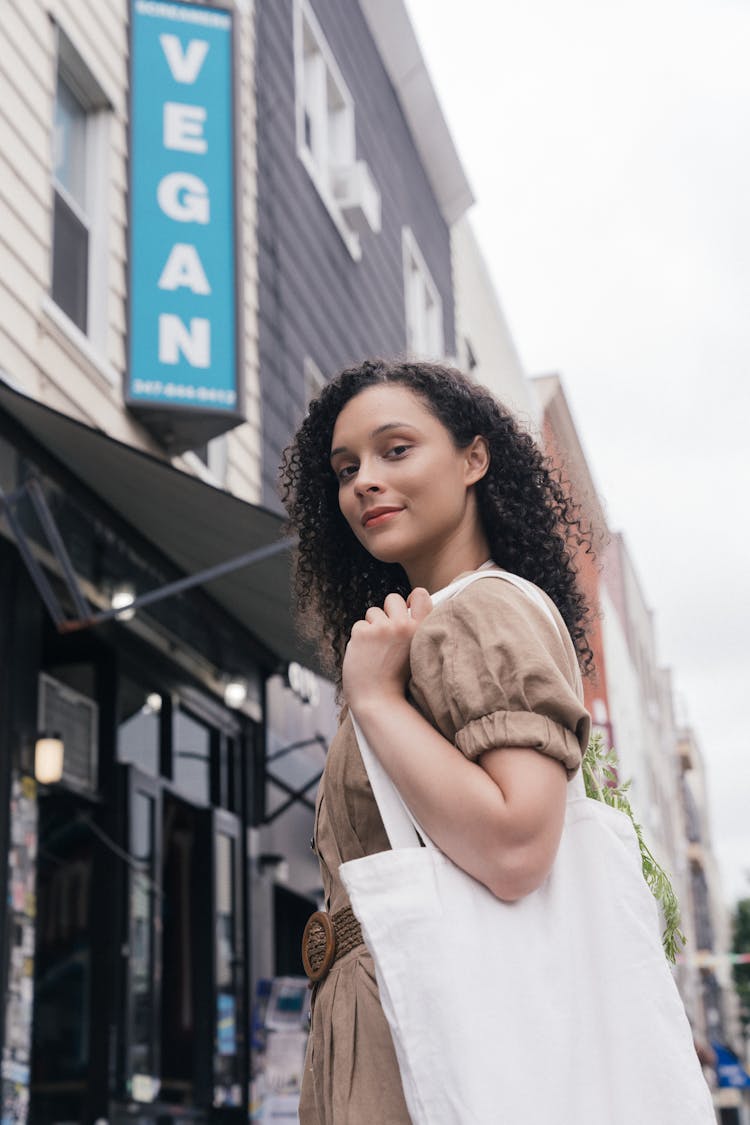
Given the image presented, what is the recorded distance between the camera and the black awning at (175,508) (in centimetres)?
648

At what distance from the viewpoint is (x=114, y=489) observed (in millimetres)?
7344

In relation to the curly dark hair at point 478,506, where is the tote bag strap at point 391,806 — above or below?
below

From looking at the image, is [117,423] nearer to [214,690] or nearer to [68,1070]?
[214,690]

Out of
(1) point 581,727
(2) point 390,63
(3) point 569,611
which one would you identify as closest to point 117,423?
(3) point 569,611

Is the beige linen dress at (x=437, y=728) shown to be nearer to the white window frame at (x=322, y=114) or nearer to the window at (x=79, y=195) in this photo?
the window at (x=79, y=195)

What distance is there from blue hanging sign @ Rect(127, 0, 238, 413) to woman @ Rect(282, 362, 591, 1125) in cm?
547

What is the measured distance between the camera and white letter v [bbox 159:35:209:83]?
835cm

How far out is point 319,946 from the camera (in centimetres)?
197

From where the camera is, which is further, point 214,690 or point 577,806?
point 214,690

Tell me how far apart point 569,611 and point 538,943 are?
779 mm

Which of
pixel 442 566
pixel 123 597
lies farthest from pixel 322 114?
pixel 442 566

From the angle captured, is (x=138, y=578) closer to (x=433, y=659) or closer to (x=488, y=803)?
(x=433, y=659)

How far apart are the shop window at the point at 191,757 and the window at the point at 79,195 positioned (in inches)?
101

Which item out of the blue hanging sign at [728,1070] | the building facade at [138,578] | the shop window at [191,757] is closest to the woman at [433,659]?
the building facade at [138,578]
